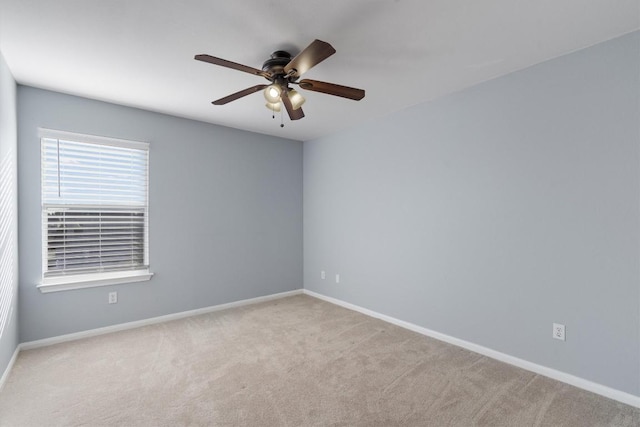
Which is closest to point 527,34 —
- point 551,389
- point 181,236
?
point 551,389

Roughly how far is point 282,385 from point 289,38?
2476mm

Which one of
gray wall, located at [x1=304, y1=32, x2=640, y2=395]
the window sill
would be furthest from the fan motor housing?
the window sill

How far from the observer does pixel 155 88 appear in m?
2.89

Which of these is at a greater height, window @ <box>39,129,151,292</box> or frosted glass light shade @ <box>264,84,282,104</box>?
frosted glass light shade @ <box>264,84,282,104</box>

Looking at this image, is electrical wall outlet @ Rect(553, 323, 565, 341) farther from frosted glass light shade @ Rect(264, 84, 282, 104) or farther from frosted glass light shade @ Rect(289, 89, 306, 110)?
frosted glass light shade @ Rect(264, 84, 282, 104)

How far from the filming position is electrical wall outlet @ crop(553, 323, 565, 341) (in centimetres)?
234

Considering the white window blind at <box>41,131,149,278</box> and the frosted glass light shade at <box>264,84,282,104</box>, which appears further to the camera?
the white window blind at <box>41,131,149,278</box>

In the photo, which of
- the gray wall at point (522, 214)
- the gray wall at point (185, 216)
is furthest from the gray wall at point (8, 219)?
the gray wall at point (522, 214)

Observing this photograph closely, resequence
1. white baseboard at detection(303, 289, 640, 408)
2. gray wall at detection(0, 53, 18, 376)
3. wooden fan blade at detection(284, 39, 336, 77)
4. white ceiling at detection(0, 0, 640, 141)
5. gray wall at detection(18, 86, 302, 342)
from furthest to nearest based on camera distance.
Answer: gray wall at detection(18, 86, 302, 342) < gray wall at detection(0, 53, 18, 376) < white baseboard at detection(303, 289, 640, 408) < white ceiling at detection(0, 0, 640, 141) < wooden fan blade at detection(284, 39, 336, 77)

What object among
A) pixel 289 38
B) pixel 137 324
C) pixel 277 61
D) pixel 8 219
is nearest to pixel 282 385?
pixel 137 324

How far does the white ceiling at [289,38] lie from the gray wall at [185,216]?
16.9 inches

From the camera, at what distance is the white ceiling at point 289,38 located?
179 centimetres

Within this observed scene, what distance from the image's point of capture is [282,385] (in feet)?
7.51

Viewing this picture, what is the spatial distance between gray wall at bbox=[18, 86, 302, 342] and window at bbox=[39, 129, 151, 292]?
8cm
